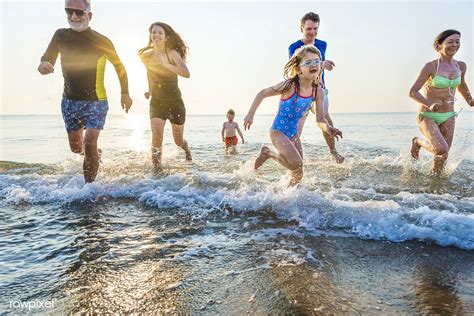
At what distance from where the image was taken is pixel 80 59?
15.6 feet

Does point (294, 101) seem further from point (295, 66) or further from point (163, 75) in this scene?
point (163, 75)

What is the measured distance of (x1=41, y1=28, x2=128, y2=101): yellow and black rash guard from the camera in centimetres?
468

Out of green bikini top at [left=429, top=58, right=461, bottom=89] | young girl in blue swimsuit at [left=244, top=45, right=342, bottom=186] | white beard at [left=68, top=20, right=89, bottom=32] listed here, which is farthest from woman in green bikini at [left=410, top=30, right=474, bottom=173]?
white beard at [left=68, top=20, right=89, bottom=32]

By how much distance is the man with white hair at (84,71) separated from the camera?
465 centimetres

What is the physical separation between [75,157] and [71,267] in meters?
5.05

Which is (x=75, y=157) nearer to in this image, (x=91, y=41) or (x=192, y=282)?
(x=91, y=41)

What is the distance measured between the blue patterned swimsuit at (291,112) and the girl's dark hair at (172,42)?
235 cm

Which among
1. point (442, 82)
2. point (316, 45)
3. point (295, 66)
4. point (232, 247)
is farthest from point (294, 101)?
point (442, 82)

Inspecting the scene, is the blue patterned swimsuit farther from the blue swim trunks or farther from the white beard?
the white beard

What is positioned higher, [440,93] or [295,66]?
[295,66]

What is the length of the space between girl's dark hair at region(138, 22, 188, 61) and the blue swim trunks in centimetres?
165

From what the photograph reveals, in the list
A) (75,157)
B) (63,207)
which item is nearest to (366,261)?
(63,207)

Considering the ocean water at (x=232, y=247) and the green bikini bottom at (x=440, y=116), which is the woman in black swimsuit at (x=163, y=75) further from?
the green bikini bottom at (x=440, y=116)

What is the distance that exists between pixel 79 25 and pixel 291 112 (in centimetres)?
297
